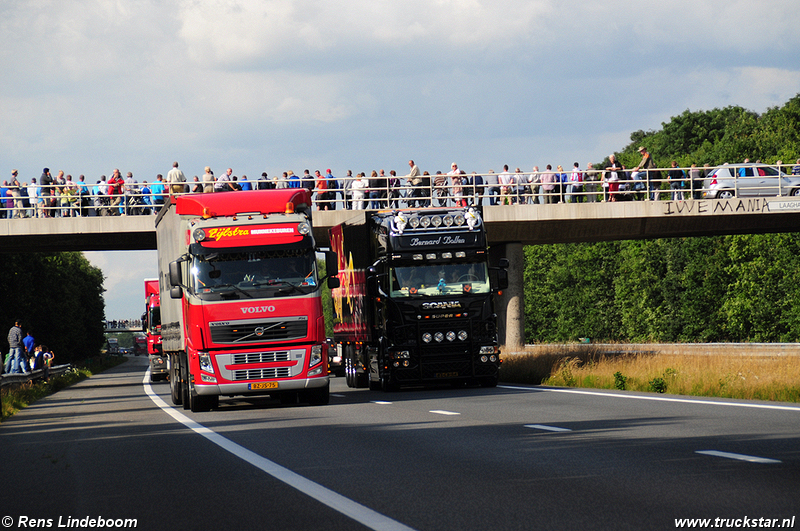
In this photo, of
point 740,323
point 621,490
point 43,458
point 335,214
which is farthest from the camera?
point 740,323

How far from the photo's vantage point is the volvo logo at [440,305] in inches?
891

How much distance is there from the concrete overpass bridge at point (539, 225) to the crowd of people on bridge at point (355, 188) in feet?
1.84

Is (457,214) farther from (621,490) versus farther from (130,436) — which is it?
(621,490)

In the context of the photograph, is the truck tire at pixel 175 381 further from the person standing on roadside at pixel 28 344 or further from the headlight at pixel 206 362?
the person standing on roadside at pixel 28 344

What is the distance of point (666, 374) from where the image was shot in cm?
2036

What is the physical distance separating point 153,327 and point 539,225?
557 inches

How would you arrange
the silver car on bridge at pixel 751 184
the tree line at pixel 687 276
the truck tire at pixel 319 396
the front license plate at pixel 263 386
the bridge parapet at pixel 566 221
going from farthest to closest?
the tree line at pixel 687 276 < the silver car on bridge at pixel 751 184 < the bridge parapet at pixel 566 221 < the truck tire at pixel 319 396 < the front license plate at pixel 263 386

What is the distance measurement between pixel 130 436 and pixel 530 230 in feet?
87.1

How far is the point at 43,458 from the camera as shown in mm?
12039

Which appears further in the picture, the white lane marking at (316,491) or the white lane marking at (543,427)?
the white lane marking at (543,427)

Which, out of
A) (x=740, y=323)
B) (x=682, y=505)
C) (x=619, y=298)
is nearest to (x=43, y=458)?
(x=682, y=505)

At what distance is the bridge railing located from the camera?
123ft

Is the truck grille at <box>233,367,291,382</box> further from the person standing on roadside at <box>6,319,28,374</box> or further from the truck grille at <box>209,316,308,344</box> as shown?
the person standing on roadside at <box>6,319,28,374</box>

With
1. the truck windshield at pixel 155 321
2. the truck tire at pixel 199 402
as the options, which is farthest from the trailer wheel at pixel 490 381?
the truck windshield at pixel 155 321
